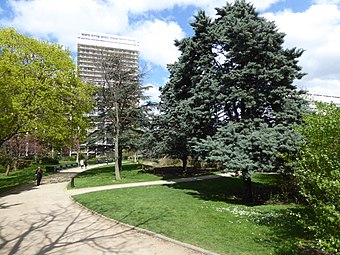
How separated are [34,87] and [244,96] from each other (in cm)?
1383

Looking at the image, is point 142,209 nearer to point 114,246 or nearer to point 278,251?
point 114,246

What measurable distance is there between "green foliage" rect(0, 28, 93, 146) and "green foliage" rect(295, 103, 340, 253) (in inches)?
657

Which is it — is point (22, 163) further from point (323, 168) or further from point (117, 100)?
point (323, 168)

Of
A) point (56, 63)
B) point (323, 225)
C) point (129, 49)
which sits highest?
point (129, 49)

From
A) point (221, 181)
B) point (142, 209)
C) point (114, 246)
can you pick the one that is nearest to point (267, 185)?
point (221, 181)

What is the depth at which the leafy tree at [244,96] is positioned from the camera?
12.2 metres

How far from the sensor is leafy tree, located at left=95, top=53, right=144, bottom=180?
2152 centimetres

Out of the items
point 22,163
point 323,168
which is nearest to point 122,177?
point 323,168

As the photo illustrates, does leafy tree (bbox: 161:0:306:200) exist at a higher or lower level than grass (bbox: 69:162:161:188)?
higher

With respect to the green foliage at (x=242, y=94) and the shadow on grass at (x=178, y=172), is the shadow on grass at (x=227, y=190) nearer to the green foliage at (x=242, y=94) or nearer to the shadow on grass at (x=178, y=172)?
the green foliage at (x=242, y=94)

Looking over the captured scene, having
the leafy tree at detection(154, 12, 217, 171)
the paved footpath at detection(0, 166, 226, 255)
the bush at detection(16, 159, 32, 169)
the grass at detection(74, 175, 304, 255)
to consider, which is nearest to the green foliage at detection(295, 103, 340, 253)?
the grass at detection(74, 175, 304, 255)

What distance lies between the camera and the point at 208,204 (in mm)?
12430

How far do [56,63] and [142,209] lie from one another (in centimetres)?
1344

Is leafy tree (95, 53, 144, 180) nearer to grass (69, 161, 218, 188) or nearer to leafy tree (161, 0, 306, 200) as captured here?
grass (69, 161, 218, 188)
